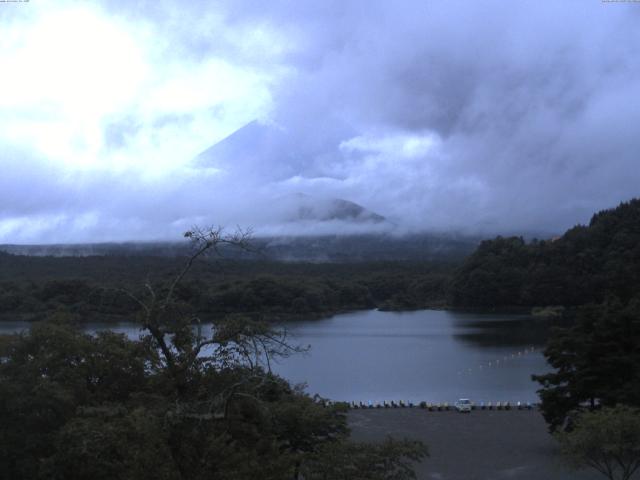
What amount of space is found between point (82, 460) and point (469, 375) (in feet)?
95.3

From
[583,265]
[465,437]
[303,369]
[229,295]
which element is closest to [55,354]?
[465,437]

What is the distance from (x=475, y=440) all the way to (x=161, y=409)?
14.0m

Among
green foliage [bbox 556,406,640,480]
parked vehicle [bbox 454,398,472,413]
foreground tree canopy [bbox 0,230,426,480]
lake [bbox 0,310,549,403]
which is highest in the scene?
foreground tree canopy [bbox 0,230,426,480]

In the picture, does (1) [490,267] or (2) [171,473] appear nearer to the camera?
(2) [171,473]

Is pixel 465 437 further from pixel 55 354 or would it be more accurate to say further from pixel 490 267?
pixel 490 267

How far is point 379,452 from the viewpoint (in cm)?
820

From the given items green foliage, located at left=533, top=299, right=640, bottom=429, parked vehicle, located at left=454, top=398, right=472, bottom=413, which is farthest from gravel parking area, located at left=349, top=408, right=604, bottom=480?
green foliage, located at left=533, top=299, right=640, bottom=429

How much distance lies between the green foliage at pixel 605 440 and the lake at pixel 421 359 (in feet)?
21.6

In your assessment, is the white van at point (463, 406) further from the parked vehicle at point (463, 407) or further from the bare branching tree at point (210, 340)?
the bare branching tree at point (210, 340)

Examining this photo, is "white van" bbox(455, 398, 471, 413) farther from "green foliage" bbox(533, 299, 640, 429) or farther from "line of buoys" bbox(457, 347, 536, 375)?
"line of buoys" bbox(457, 347, 536, 375)

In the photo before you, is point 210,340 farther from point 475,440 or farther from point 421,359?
point 421,359

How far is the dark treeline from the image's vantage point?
63.9 metres

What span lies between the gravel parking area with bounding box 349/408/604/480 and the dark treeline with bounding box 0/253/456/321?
87.1 ft

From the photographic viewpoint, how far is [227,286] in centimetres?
7288
